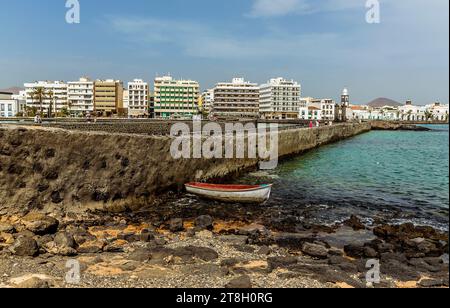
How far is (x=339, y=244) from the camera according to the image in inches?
538

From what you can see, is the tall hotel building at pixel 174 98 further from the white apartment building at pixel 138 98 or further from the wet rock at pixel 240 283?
the wet rock at pixel 240 283

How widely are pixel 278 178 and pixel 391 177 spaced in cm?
1004

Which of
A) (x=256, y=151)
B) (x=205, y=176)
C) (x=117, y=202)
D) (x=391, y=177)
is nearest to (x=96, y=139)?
(x=117, y=202)

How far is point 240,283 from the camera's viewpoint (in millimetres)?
9312

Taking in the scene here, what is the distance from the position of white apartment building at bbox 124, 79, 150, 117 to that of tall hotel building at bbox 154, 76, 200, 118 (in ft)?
14.9

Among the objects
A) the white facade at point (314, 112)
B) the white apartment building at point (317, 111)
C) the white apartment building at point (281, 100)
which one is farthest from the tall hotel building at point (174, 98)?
the white facade at point (314, 112)

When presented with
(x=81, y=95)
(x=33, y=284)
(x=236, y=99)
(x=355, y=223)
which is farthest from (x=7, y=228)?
(x=236, y=99)

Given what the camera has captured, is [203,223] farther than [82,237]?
Yes

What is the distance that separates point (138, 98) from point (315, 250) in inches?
5771

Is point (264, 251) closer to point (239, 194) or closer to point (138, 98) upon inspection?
point (239, 194)

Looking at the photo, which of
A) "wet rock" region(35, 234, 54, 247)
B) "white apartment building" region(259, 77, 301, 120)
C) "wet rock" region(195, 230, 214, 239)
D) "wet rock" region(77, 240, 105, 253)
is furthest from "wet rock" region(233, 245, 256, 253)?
"white apartment building" region(259, 77, 301, 120)

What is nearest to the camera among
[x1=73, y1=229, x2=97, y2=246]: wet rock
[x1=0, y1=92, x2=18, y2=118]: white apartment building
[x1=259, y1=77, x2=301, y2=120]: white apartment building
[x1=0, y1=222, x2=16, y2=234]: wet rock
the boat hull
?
[x1=73, y1=229, x2=97, y2=246]: wet rock

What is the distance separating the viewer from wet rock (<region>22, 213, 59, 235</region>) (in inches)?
512

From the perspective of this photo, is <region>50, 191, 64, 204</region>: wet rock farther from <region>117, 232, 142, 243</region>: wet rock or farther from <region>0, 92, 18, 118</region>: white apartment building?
<region>0, 92, 18, 118</region>: white apartment building
